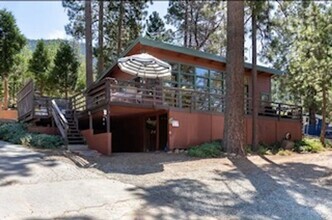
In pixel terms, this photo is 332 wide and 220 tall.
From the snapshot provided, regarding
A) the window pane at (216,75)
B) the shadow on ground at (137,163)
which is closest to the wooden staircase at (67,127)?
the shadow on ground at (137,163)

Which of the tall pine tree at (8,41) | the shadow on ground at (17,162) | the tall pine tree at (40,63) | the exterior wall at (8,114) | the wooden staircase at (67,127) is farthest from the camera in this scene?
the tall pine tree at (40,63)

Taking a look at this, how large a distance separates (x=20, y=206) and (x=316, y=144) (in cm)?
1402

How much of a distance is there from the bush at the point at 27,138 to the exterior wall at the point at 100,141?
996mm

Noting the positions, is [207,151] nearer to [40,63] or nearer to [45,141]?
[45,141]

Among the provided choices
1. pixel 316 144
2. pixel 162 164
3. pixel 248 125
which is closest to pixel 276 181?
pixel 162 164

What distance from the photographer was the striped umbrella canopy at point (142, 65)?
1289cm

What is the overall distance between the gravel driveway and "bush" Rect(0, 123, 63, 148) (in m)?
2.71

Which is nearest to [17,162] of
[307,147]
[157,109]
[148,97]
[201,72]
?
[157,109]

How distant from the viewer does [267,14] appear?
1443 cm

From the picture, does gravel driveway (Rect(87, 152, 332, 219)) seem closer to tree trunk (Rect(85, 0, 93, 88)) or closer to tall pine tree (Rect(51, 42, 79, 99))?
tree trunk (Rect(85, 0, 93, 88))

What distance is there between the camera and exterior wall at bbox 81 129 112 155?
11.9 meters

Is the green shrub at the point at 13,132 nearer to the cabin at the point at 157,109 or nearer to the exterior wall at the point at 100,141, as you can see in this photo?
the cabin at the point at 157,109

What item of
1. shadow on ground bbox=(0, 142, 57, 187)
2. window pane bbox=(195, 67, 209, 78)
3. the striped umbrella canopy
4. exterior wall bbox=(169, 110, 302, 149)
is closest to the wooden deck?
exterior wall bbox=(169, 110, 302, 149)

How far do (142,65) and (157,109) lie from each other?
5.51 ft
